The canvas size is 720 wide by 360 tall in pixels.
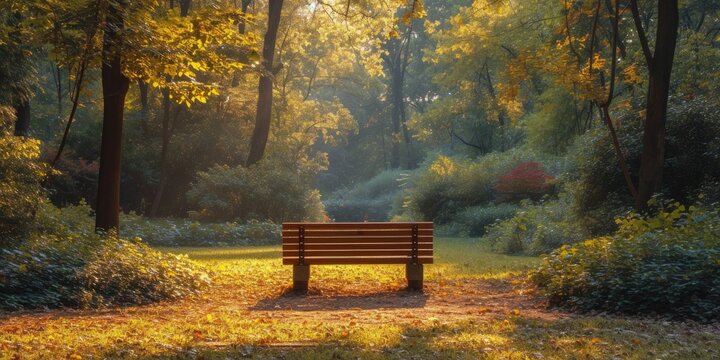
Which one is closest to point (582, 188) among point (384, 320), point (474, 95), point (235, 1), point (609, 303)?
point (609, 303)

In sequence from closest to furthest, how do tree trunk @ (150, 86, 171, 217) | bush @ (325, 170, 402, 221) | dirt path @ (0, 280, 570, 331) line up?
dirt path @ (0, 280, 570, 331) → tree trunk @ (150, 86, 171, 217) → bush @ (325, 170, 402, 221)

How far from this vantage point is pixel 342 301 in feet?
36.5

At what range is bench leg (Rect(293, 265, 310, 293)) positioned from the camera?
11.8 meters

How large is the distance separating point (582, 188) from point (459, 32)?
4525mm

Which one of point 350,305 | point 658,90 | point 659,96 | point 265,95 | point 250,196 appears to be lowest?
point 350,305

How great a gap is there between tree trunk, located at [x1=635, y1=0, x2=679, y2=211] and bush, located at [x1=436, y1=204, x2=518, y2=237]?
15.8 m

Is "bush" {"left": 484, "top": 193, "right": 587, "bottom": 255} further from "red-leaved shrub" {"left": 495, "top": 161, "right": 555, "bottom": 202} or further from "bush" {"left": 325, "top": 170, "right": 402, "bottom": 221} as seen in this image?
"bush" {"left": 325, "top": 170, "right": 402, "bottom": 221}

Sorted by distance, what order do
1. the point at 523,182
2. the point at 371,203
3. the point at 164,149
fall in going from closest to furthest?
the point at 164,149, the point at 523,182, the point at 371,203

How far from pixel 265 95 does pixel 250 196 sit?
441cm

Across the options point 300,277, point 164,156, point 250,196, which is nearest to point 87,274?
point 300,277

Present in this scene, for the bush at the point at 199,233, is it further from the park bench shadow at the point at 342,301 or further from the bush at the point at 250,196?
the park bench shadow at the point at 342,301

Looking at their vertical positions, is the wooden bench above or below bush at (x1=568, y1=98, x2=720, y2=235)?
below

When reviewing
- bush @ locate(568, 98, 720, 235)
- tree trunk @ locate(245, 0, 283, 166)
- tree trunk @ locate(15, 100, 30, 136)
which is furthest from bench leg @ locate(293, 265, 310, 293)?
tree trunk @ locate(245, 0, 283, 166)

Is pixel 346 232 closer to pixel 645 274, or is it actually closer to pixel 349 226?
pixel 349 226
